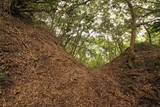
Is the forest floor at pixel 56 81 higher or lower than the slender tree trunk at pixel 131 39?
lower

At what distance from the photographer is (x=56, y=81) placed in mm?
4742

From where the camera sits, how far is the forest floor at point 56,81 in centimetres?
376

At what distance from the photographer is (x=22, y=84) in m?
3.93

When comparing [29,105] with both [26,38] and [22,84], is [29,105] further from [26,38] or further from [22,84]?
[26,38]

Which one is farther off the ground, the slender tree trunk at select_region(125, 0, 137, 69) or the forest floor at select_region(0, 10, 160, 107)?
the slender tree trunk at select_region(125, 0, 137, 69)

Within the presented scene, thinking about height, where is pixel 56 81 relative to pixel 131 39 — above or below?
below

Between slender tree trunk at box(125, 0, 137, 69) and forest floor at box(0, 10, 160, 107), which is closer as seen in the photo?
forest floor at box(0, 10, 160, 107)

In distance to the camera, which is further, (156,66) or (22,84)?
(156,66)

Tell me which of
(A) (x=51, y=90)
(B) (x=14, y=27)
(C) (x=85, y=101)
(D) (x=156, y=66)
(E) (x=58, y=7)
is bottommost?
(C) (x=85, y=101)

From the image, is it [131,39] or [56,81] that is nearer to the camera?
[56,81]

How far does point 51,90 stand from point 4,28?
11.0ft

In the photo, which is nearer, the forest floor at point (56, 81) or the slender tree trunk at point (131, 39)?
the forest floor at point (56, 81)

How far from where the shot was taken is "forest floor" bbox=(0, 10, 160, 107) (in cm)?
376

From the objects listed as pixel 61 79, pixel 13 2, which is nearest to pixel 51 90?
pixel 61 79
